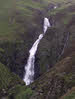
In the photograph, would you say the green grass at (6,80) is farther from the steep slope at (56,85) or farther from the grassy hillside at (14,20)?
the grassy hillside at (14,20)

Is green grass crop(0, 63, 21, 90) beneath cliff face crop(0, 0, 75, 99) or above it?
beneath

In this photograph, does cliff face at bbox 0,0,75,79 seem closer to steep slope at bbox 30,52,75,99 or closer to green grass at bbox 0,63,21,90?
green grass at bbox 0,63,21,90

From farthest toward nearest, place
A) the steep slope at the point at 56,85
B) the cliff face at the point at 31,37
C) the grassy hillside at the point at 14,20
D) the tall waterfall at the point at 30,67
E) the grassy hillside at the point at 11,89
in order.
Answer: the grassy hillside at the point at 14,20
the cliff face at the point at 31,37
the tall waterfall at the point at 30,67
the grassy hillside at the point at 11,89
the steep slope at the point at 56,85

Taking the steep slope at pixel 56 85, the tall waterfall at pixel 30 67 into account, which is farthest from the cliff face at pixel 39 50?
the tall waterfall at pixel 30 67

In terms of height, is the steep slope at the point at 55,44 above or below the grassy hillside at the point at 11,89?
above

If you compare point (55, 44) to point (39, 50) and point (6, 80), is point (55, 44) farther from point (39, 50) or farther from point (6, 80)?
point (6, 80)

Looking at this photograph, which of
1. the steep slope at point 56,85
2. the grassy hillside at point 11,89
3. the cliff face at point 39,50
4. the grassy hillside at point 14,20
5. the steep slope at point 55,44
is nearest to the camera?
the steep slope at point 56,85

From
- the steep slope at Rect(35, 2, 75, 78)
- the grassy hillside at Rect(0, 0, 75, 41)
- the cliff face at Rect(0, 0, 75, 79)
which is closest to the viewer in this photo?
the cliff face at Rect(0, 0, 75, 79)

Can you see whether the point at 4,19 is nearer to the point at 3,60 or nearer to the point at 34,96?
the point at 3,60

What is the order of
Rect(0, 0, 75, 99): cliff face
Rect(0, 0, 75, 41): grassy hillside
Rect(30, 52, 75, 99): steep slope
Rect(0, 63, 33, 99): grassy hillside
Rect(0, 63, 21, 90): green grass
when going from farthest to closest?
Rect(0, 0, 75, 41): grassy hillside < Rect(0, 63, 21, 90): green grass < Rect(0, 0, 75, 99): cliff face < Rect(0, 63, 33, 99): grassy hillside < Rect(30, 52, 75, 99): steep slope

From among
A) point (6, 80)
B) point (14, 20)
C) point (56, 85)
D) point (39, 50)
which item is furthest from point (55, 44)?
point (56, 85)

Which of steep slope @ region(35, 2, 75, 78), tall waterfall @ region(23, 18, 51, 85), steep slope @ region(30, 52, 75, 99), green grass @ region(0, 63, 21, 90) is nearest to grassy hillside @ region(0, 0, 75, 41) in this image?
tall waterfall @ region(23, 18, 51, 85)
